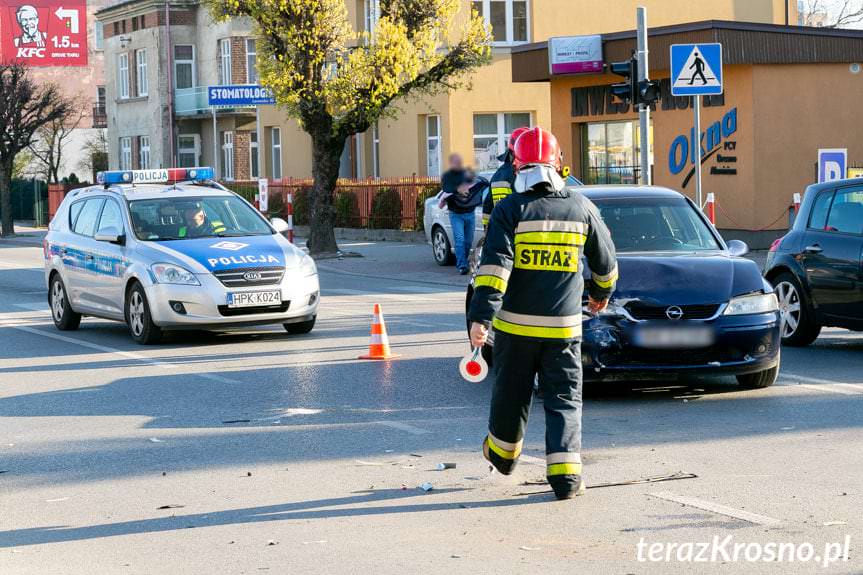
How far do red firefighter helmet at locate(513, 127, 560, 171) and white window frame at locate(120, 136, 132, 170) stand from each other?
57.0 metres

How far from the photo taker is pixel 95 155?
7100 cm

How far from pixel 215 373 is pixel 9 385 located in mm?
1703

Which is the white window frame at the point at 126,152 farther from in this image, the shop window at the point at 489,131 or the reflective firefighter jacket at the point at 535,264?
the reflective firefighter jacket at the point at 535,264

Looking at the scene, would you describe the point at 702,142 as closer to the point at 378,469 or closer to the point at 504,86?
the point at 504,86

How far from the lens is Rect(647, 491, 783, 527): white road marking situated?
6.40 m

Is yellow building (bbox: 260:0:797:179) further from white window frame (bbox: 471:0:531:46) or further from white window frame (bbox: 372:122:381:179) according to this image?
white window frame (bbox: 372:122:381:179)

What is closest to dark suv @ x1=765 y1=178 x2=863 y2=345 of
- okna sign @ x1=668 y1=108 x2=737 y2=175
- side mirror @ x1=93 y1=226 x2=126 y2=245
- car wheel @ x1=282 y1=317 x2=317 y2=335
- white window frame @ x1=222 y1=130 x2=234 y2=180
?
car wheel @ x1=282 y1=317 x2=317 y2=335

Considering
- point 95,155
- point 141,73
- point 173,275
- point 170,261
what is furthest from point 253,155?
point 173,275

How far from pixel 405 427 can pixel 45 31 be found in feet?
228

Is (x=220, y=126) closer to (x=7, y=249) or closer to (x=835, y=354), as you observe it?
(x=7, y=249)

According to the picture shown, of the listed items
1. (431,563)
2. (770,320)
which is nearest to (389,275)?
(770,320)

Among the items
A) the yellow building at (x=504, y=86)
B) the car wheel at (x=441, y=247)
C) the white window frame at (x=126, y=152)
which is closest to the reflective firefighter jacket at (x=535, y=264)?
the car wheel at (x=441, y=247)

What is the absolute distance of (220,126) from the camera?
5850 centimetres

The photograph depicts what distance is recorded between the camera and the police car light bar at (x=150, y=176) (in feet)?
54.2
